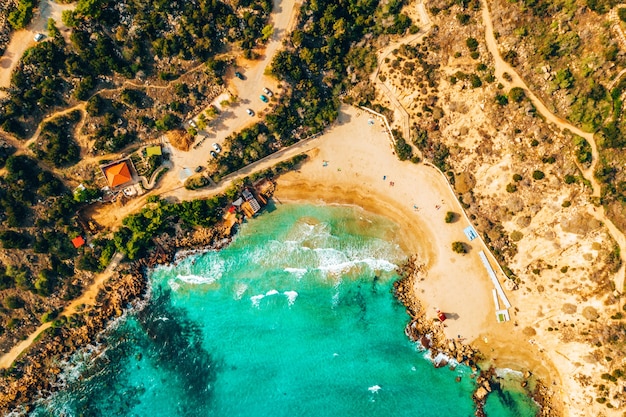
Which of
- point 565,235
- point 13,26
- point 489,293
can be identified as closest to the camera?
point 13,26

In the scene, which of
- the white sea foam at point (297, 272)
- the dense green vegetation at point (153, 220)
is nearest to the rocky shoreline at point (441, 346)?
the white sea foam at point (297, 272)

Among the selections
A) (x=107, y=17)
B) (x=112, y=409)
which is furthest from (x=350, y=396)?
(x=107, y=17)

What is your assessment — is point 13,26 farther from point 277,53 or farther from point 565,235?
point 565,235

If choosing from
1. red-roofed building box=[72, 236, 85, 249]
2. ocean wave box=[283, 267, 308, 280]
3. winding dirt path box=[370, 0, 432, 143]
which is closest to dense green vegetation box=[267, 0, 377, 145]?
winding dirt path box=[370, 0, 432, 143]

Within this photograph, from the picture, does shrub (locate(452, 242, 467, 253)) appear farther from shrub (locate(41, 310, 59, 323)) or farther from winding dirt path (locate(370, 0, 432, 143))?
shrub (locate(41, 310, 59, 323))

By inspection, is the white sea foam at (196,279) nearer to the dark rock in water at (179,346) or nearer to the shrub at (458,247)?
the dark rock in water at (179,346)

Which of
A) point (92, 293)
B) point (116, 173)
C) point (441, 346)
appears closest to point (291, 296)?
point (441, 346)
